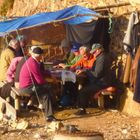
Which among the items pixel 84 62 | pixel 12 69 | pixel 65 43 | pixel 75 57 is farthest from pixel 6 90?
pixel 65 43

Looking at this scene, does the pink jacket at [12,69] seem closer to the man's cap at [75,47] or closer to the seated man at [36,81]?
the seated man at [36,81]

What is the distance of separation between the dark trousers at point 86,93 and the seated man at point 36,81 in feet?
3.22

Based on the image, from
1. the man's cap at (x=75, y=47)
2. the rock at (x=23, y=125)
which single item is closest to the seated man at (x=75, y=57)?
the man's cap at (x=75, y=47)

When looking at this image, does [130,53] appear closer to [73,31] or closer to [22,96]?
[22,96]

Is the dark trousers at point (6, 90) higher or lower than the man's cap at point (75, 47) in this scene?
lower

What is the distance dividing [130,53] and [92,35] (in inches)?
103

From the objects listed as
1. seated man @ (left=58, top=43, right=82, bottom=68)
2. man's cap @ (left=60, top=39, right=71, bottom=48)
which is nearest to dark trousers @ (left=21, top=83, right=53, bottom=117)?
seated man @ (left=58, top=43, right=82, bottom=68)

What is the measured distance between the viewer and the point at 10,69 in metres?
11.9

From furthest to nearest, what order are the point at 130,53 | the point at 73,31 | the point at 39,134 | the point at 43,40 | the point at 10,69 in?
the point at 43,40 < the point at 73,31 < the point at 10,69 < the point at 130,53 < the point at 39,134

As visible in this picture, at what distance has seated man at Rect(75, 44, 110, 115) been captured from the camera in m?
11.6

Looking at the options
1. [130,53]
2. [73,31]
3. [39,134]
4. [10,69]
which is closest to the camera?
[39,134]

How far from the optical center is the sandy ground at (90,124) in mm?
9633

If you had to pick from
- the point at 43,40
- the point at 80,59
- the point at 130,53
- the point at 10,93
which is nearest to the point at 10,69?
the point at 10,93

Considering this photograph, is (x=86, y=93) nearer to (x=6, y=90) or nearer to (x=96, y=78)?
(x=96, y=78)
